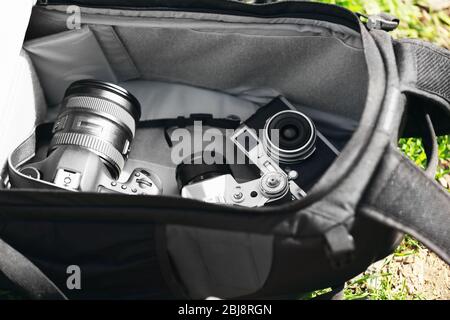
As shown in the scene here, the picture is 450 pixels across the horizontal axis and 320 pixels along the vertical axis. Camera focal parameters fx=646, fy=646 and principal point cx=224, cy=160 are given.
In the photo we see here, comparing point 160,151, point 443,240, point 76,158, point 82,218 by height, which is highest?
point 160,151

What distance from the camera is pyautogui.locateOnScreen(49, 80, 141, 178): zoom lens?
159 cm

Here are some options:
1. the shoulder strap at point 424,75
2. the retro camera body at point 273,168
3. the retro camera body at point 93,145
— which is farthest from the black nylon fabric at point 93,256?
the shoulder strap at point 424,75

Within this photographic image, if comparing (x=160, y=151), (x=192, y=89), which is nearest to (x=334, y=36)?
(x=192, y=89)

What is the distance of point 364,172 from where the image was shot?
3.92 ft

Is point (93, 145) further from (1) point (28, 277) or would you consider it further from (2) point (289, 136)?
(2) point (289, 136)

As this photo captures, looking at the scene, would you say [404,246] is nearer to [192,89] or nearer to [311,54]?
[311,54]

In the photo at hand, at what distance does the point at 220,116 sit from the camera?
1820mm

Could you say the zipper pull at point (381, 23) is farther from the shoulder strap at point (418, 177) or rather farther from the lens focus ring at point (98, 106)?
the lens focus ring at point (98, 106)

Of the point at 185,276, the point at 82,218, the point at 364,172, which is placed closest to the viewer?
the point at 364,172

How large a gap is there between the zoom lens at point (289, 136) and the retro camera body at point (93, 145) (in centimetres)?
31

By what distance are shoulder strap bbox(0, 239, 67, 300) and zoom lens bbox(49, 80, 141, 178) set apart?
327 mm

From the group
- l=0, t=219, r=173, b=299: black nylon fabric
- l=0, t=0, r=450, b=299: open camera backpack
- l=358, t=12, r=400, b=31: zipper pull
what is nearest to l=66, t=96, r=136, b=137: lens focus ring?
l=0, t=0, r=450, b=299: open camera backpack

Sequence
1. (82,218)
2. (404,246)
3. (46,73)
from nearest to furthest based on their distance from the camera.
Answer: (82,218) < (46,73) < (404,246)

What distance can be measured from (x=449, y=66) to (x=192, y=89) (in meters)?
0.71
